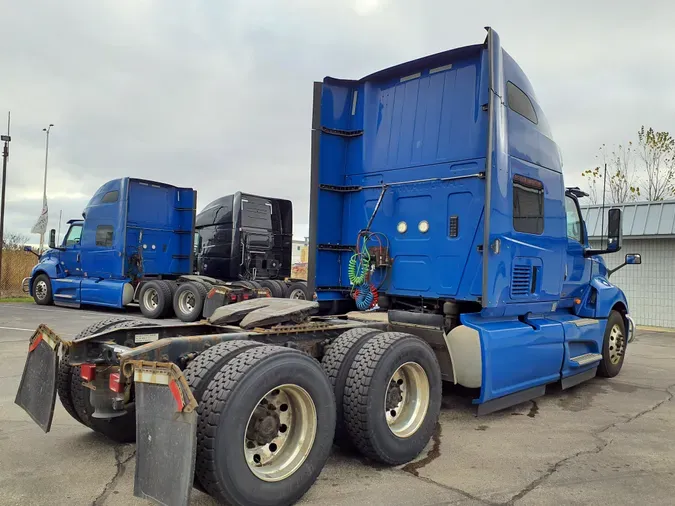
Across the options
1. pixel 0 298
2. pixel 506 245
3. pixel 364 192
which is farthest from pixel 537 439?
pixel 0 298

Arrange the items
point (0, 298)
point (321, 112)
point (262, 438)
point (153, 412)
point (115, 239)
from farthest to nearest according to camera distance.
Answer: point (0, 298) < point (115, 239) < point (321, 112) < point (262, 438) < point (153, 412)

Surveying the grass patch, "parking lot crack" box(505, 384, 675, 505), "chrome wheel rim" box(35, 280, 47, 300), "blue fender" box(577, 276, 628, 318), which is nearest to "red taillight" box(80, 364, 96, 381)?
"parking lot crack" box(505, 384, 675, 505)

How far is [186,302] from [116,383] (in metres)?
10.6

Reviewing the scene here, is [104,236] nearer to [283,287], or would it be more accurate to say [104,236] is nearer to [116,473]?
[283,287]

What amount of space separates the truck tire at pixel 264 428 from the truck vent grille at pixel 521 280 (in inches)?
101

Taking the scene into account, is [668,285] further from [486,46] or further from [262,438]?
[262,438]

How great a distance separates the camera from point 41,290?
17.2 meters

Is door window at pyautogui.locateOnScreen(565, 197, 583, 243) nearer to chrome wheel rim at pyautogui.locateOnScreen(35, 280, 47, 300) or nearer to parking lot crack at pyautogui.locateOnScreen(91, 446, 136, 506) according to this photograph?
parking lot crack at pyautogui.locateOnScreen(91, 446, 136, 506)

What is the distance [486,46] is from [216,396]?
404 centimetres

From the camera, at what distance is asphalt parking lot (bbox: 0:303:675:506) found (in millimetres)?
3428

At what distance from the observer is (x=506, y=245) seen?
16.6 ft

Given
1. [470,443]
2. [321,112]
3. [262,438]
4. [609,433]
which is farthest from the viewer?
[321,112]

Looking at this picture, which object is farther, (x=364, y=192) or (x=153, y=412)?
(x=364, y=192)

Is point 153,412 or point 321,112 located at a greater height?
point 321,112
